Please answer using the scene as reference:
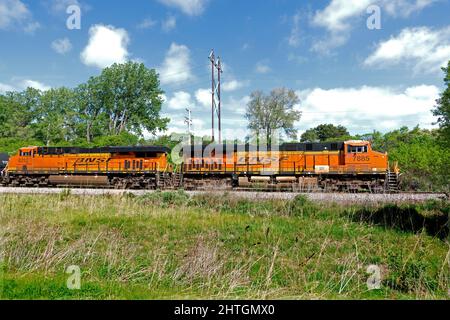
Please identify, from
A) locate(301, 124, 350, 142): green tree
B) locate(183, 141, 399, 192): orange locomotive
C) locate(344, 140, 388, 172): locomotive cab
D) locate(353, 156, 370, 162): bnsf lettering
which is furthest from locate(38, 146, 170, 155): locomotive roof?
locate(301, 124, 350, 142): green tree

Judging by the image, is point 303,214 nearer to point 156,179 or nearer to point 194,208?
point 194,208

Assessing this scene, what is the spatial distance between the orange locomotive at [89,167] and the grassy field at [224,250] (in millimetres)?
10416

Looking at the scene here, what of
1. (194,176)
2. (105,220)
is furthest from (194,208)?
(194,176)

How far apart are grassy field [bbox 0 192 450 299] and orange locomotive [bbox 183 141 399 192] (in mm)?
8154

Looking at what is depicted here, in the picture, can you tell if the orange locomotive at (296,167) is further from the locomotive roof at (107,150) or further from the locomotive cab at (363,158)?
the locomotive roof at (107,150)

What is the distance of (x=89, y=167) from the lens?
22.6m

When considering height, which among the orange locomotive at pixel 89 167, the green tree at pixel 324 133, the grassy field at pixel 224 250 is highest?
the green tree at pixel 324 133

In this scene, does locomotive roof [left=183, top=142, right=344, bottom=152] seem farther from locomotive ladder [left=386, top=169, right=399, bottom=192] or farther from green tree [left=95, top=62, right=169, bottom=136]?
green tree [left=95, top=62, right=169, bottom=136]

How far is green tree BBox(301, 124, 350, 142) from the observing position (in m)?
54.2

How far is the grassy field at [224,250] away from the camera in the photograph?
4.42 meters

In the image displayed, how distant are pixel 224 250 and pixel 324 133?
52963 mm

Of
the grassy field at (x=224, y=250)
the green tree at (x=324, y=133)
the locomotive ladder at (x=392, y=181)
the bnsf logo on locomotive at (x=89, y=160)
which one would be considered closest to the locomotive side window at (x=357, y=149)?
the locomotive ladder at (x=392, y=181)

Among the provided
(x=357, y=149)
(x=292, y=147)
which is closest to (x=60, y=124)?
(x=292, y=147)

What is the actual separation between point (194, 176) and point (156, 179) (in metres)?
2.87
